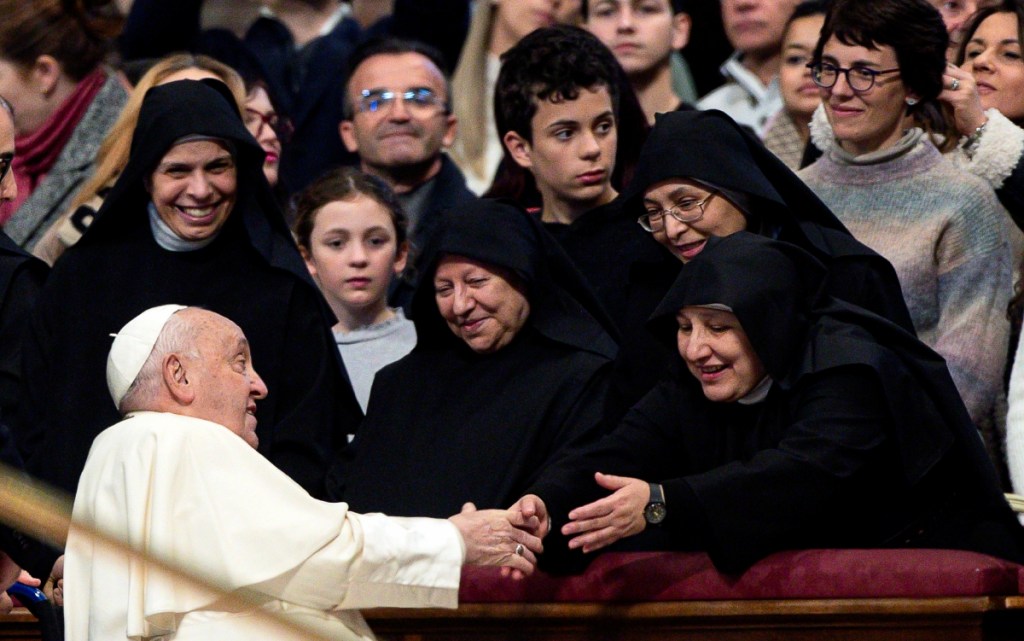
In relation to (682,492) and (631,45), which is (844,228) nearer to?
(682,492)

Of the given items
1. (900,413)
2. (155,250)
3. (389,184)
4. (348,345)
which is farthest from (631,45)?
(900,413)

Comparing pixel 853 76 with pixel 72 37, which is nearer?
pixel 853 76

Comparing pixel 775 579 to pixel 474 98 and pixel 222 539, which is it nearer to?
pixel 222 539

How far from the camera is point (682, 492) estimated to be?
4.56 meters

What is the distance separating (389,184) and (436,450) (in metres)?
1.86

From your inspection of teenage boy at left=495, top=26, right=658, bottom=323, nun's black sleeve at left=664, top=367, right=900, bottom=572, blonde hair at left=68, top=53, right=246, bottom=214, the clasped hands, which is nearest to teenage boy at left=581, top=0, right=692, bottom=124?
teenage boy at left=495, top=26, right=658, bottom=323

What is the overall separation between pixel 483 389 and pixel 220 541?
4.72 ft

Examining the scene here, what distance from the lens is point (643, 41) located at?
24.5 feet

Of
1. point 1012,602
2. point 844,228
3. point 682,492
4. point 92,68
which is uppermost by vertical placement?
point 92,68

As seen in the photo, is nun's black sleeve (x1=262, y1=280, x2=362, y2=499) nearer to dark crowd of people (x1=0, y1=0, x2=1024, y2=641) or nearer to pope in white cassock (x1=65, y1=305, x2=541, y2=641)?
dark crowd of people (x1=0, y1=0, x2=1024, y2=641)

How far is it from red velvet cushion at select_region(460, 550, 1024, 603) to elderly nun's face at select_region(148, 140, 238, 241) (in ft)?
5.98

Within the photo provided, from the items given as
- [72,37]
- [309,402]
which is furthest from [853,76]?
[72,37]

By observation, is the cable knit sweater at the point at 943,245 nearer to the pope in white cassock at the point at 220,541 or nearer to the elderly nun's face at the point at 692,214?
the elderly nun's face at the point at 692,214

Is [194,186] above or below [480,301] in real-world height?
above
